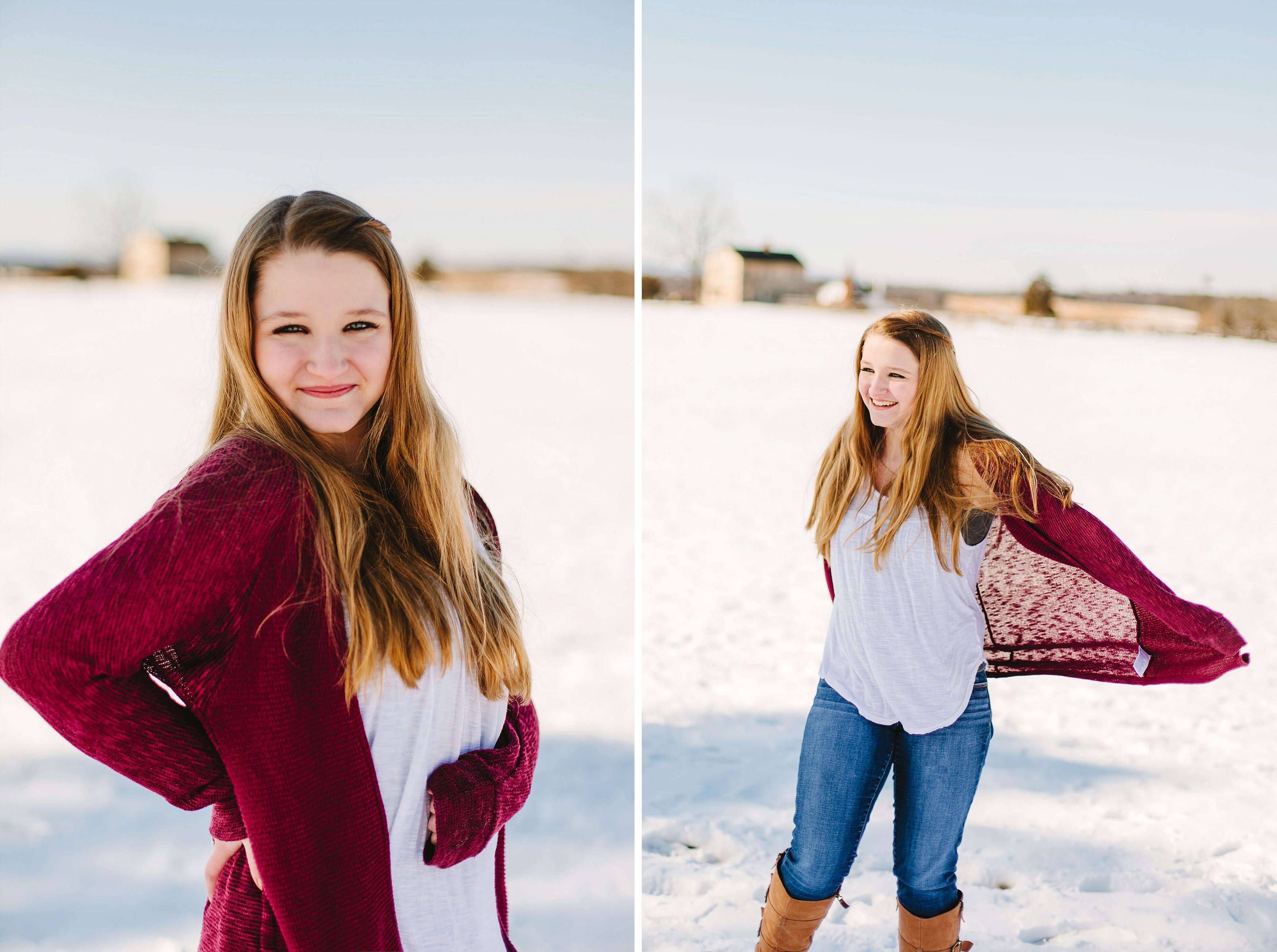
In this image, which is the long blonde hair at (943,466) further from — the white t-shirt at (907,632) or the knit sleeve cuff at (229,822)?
the knit sleeve cuff at (229,822)

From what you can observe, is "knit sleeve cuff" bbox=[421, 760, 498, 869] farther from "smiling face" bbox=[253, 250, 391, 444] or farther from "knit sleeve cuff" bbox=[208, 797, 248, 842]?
"smiling face" bbox=[253, 250, 391, 444]

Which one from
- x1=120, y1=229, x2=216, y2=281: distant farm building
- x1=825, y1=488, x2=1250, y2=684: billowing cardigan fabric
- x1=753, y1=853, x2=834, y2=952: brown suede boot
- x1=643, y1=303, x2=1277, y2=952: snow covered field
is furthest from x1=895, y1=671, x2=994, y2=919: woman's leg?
x1=120, y1=229, x2=216, y2=281: distant farm building

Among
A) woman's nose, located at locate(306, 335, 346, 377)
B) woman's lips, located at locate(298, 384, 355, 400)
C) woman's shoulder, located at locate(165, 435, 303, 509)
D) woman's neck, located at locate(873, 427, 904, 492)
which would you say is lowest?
woman's neck, located at locate(873, 427, 904, 492)

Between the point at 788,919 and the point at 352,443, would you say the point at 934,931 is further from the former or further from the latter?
the point at 352,443

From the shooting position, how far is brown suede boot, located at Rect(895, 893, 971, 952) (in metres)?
2.13

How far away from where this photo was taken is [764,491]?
36.0ft

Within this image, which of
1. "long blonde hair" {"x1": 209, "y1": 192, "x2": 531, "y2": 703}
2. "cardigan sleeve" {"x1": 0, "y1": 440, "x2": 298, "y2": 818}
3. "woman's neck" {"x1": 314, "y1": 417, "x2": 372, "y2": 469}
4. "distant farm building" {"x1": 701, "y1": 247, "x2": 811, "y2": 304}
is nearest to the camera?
"cardigan sleeve" {"x1": 0, "y1": 440, "x2": 298, "y2": 818}

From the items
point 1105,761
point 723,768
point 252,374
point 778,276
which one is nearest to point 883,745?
point 252,374

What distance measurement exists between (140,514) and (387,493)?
965 cm

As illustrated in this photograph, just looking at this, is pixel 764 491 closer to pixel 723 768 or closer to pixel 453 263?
pixel 723 768

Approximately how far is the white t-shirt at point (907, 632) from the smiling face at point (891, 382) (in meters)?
0.19

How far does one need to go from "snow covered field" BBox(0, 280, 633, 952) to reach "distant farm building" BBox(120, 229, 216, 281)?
4.83 m

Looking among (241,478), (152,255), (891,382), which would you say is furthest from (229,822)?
(152,255)

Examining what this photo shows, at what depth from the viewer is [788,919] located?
7.14 ft
